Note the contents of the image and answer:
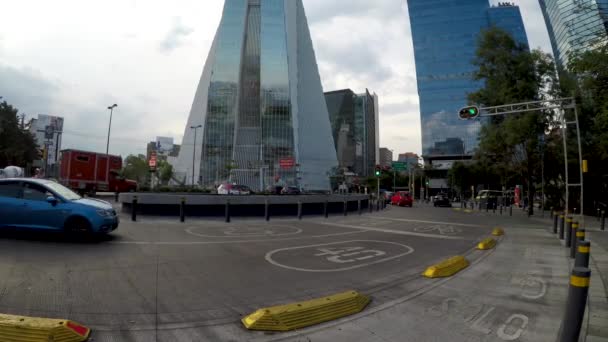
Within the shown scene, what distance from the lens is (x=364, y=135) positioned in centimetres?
17525

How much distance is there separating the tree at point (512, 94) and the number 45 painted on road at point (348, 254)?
74.8ft

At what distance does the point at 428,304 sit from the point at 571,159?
3134 cm

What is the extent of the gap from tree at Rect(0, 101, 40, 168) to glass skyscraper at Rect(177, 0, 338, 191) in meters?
37.2

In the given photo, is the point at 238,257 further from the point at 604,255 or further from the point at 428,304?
the point at 604,255

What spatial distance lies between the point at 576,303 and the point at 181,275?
230 inches

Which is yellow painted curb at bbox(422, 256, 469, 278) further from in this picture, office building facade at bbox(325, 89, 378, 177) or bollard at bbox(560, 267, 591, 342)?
office building facade at bbox(325, 89, 378, 177)

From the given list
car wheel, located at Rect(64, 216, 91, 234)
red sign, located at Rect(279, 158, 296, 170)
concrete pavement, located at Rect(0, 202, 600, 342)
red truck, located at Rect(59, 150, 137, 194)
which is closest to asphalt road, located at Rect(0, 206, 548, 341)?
concrete pavement, located at Rect(0, 202, 600, 342)

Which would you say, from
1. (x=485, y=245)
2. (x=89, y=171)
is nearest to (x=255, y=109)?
(x=89, y=171)

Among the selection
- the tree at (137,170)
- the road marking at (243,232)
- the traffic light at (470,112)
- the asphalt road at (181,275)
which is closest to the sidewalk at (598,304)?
the asphalt road at (181,275)

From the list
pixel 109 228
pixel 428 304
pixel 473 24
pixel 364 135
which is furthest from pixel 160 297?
pixel 364 135

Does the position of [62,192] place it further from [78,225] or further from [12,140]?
[12,140]

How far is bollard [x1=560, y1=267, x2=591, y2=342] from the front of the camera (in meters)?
2.97

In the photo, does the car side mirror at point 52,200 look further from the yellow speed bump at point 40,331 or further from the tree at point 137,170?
the tree at point 137,170

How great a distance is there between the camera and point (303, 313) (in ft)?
13.8
